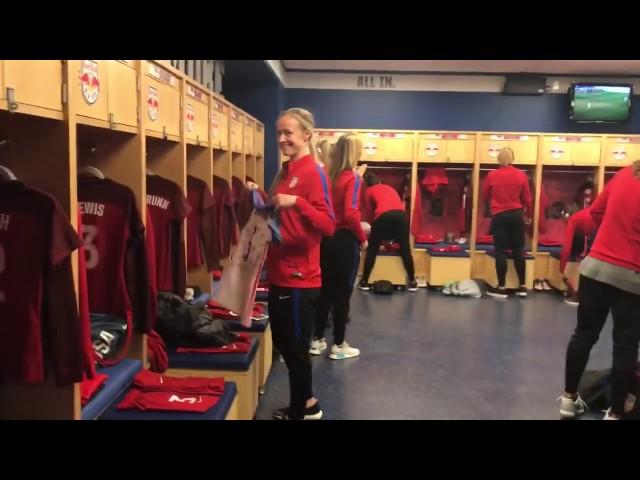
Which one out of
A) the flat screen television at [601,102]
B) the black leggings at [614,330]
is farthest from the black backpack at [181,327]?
the flat screen television at [601,102]

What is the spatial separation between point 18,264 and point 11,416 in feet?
1.80

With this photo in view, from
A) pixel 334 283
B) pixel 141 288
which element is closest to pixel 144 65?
pixel 141 288

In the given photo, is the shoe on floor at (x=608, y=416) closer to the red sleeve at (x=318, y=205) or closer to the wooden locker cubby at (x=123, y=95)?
the red sleeve at (x=318, y=205)

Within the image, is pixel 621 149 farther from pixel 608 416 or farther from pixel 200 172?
pixel 200 172

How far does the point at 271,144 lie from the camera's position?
25.6 ft

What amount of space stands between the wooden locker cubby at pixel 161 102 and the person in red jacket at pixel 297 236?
2.30ft

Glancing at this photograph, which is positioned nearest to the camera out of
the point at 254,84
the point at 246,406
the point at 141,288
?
the point at 141,288

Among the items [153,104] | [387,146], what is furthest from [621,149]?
[153,104]

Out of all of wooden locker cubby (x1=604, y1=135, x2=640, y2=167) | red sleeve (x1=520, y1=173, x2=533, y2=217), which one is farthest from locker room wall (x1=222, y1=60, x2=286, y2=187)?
wooden locker cubby (x1=604, y1=135, x2=640, y2=167)

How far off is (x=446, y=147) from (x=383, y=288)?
216 centimetres

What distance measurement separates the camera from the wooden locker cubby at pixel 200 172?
3957mm

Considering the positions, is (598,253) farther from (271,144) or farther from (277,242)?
(271,144)

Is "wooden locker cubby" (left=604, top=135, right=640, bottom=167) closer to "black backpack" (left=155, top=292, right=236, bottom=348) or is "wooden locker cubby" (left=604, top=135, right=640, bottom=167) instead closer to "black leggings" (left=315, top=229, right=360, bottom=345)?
"black leggings" (left=315, top=229, right=360, bottom=345)
